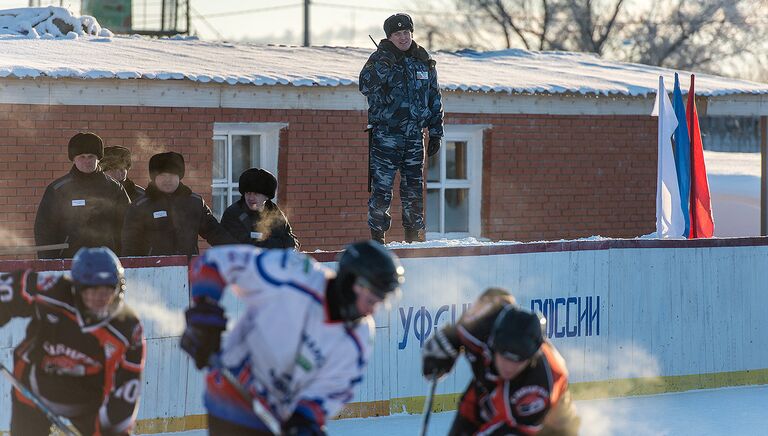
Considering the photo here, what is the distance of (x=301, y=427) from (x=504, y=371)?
53.9 inches

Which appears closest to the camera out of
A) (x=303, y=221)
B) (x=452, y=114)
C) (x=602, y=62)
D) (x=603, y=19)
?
(x=303, y=221)

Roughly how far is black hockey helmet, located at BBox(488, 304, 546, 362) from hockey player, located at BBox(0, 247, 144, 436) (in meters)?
1.59

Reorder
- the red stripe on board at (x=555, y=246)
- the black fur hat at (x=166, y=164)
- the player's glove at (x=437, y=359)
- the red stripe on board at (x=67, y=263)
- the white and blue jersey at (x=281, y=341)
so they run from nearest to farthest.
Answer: the white and blue jersey at (x=281, y=341)
the player's glove at (x=437, y=359)
the red stripe on board at (x=67, y=263)
the black fur hat at (x=166, y=164)
the red stripe on board at (x=555, y=246)

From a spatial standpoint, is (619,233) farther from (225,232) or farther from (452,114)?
(225,232)

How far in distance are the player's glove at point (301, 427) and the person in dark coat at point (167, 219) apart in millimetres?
3900

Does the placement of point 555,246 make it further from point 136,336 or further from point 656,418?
point 136,336

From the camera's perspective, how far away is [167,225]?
895cm

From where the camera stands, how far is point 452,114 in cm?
1605

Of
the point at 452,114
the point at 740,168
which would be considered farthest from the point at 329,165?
the point at 740,168

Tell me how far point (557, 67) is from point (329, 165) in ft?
19.6

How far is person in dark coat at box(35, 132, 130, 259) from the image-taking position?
28.6 ft

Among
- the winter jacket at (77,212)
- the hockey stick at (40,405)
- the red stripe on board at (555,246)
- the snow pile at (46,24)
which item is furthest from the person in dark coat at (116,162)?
the snow pile at (46,24)

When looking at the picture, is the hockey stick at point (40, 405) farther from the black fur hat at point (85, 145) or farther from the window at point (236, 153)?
the window at point (236, 153)

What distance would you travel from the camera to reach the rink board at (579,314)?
8.94 m
